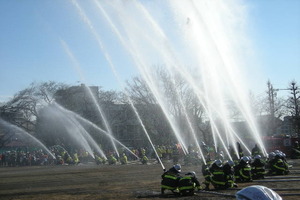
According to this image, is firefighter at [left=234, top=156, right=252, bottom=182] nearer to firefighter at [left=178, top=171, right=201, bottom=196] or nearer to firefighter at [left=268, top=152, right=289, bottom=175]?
firefighter at [left=268, top=152, right=289, bottom=175]

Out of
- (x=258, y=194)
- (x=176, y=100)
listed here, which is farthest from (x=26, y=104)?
(x=258, y=194)

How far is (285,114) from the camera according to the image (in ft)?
258

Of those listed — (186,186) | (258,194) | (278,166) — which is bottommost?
(186,186)

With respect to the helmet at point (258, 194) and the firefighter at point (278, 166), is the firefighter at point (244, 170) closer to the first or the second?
the firefighter at point (278, 166)

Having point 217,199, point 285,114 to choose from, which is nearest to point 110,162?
point 217,199

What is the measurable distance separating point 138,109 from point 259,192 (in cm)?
5446

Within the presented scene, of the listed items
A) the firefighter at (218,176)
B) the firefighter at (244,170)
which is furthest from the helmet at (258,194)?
the firefighter at (244,170)

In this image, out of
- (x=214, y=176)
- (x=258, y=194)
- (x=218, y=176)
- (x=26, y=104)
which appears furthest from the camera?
(x=26, y=104)

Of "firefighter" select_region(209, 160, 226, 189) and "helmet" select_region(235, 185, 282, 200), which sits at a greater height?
"helmet" select_region(235, 185, 282, 200)

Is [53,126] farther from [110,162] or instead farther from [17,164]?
[110,162]

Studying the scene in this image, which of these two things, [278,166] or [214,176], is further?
[278,166]

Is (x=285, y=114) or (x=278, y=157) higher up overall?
(x=285, y=114)

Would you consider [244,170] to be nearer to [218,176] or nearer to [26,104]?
[218,176]

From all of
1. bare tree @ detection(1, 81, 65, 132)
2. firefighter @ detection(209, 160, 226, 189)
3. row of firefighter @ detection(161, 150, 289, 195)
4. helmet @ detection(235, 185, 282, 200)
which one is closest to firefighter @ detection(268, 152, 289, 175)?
row of firefighter @ detection(161, 150, 289, 195)
